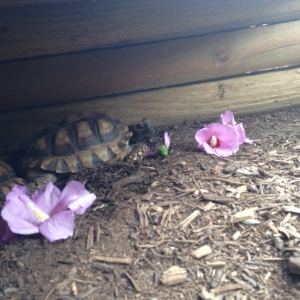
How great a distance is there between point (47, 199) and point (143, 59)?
188cm

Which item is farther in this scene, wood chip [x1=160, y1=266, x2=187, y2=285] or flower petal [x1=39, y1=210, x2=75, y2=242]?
flower petal [x1=39, y1=210, x2=75, y2=242]

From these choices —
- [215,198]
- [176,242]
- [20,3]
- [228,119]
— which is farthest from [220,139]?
[20,3]

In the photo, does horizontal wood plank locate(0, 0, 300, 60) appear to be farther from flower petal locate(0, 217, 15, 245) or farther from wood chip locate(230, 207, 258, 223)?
wood chip locate(230, 207, 258, 223)

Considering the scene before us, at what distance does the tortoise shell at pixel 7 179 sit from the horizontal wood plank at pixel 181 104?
0.60 m

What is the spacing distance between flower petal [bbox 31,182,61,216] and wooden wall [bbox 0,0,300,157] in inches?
58.5

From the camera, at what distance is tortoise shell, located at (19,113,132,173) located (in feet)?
9.39

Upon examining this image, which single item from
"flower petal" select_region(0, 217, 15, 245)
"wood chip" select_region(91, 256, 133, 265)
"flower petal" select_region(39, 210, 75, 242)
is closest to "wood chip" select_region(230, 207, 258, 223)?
"wood chip" select_region(91, 256, 133, 265)

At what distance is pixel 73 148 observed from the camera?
2.91 m

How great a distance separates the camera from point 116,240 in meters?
1.86

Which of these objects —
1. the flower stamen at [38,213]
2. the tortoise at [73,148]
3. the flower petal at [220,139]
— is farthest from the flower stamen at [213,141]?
the flower stamen at [38,213]

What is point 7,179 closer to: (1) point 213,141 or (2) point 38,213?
(2) point 38,213

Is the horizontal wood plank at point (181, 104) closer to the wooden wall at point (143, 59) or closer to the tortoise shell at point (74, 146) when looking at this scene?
the wooden wall at point (143, 59)

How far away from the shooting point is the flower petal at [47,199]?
2006 mm

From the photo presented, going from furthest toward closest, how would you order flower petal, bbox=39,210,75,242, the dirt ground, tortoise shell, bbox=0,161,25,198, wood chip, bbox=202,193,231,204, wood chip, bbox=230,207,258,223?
tortoise shell, bbox=0,161,25,198
wood chip, bbox=202,193,231,204
wood chip, bbox=230,207,258,223
flower petal, bbox=39,210,75,242
the dirt ground
